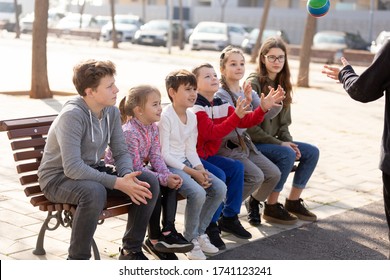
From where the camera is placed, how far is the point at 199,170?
5383 mm

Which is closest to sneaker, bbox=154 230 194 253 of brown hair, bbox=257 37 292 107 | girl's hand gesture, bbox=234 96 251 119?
girl's hand gesture, bbox=234 96 251 119

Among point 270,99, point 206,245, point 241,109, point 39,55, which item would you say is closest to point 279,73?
point 270,99

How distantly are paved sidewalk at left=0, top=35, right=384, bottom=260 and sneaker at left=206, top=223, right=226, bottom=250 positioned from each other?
5.0 inches

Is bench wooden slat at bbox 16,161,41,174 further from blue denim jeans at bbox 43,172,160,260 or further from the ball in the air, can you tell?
the ball in the air

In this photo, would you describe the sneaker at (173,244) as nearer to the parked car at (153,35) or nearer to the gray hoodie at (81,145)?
the gray hoodie at (81,145)

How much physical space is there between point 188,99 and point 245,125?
622mm

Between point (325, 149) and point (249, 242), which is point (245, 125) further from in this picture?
point (325, 149)

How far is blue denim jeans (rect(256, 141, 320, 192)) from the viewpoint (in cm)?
622

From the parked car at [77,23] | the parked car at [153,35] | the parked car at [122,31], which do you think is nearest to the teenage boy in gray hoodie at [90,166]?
the parked car at [153,35]

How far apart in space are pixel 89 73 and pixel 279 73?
225 centimetres

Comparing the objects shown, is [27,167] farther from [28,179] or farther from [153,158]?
[153,158]

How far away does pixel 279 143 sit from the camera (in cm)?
630

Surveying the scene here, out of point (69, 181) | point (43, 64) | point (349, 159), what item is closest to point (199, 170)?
point (69, 181)

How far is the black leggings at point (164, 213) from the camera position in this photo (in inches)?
199
